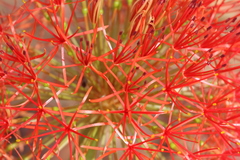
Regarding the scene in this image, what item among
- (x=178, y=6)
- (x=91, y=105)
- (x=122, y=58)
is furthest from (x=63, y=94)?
(x=178, y=6)

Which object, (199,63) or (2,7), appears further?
(2,7)

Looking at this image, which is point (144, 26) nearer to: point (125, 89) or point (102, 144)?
point (125, 89)

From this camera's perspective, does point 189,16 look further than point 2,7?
No

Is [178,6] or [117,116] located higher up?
[178,6]

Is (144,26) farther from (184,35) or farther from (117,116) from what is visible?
(117,116)

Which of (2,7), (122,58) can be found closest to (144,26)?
(122,58)

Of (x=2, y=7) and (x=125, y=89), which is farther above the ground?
(x=2, y=7)

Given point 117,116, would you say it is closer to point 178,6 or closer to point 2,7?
point 178,6

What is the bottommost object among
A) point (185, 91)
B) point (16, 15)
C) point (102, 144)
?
point (102, 144)
